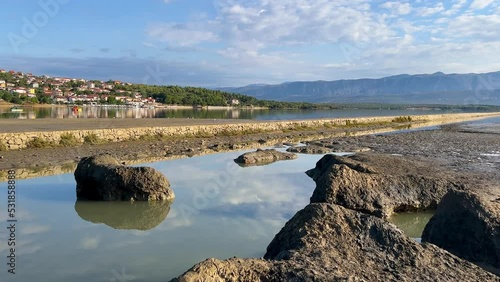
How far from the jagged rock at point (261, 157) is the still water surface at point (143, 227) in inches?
169

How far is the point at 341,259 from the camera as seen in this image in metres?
4.76

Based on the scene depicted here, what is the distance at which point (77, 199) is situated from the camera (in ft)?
39.2

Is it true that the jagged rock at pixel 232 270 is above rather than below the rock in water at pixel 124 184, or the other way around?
above

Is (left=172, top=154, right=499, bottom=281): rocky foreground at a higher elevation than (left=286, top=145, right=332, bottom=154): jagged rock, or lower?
higher

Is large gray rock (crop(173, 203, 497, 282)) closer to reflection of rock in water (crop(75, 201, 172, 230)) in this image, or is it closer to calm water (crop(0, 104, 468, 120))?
reflection of rock in water (crop(75, 201, 172, 230))

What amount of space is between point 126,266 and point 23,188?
323 inches

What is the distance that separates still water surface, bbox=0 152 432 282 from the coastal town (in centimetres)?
9407

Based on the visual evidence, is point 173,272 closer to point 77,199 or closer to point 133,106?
point 77,199

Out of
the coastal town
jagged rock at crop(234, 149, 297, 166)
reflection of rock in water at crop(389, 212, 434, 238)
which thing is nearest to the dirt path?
jagged rock at crop(234, 149, 297, 166)

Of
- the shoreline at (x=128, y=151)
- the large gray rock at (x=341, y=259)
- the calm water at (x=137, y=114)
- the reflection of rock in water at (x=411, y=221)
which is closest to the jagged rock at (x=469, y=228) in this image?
the large gray rock at (x=341, y=259)

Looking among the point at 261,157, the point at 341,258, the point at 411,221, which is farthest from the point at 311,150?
the point at 341,258

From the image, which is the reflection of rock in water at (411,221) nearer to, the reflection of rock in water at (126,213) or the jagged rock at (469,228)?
the jagged rock at (469,228)

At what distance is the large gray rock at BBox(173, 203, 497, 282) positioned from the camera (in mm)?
4352

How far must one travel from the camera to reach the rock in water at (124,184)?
37.3ft
